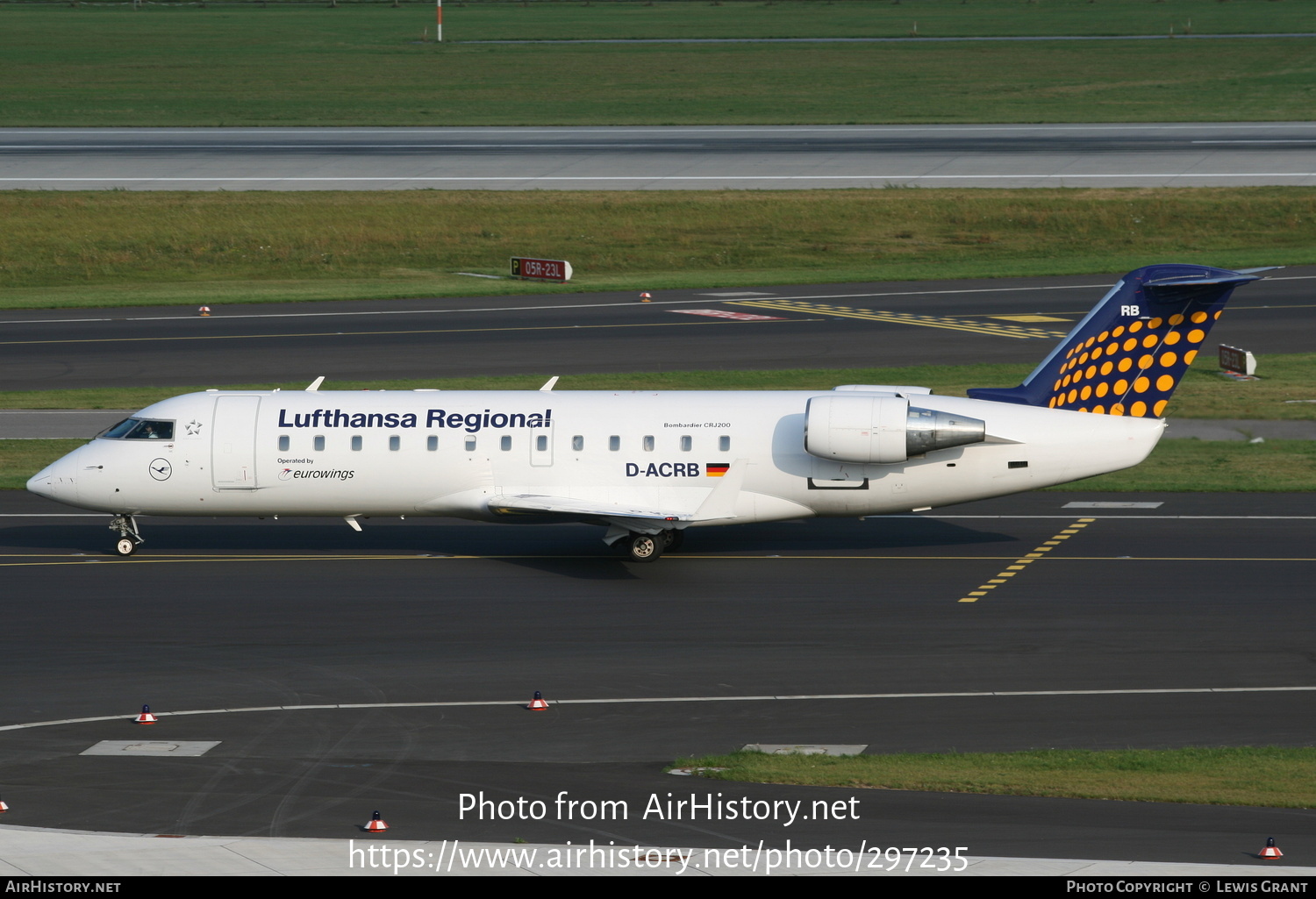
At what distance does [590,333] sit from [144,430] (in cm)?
2727

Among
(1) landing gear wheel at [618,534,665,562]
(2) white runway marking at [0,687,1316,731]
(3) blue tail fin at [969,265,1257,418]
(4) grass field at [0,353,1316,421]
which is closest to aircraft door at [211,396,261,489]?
(1) landing gear wheel at [618,534,665,562]

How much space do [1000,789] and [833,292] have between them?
4831 cm

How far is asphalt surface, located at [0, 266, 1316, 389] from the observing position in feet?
173

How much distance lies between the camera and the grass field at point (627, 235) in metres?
71.6

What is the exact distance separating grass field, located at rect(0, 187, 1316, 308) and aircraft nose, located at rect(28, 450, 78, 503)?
37.3 metres

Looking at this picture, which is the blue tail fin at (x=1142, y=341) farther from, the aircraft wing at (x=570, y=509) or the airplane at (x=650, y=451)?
the aircraft wing at (x=570, y=509)

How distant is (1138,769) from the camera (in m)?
20.7

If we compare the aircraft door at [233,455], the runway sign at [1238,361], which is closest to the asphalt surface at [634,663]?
the aircraft door at [233,455]

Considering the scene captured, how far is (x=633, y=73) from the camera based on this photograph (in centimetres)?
12562

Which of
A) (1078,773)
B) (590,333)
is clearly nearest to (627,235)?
(590,333)

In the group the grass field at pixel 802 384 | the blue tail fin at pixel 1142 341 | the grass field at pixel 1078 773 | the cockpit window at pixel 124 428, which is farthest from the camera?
the grass field at pixel 802 384

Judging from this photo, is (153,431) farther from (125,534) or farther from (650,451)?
(650,451)

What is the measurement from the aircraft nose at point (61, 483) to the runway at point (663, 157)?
50649 millimetres

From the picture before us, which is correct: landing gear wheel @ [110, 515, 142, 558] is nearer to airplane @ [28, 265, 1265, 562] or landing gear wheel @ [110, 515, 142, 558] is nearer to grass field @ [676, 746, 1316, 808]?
airplane @ [28, 265, 1265, 562]
